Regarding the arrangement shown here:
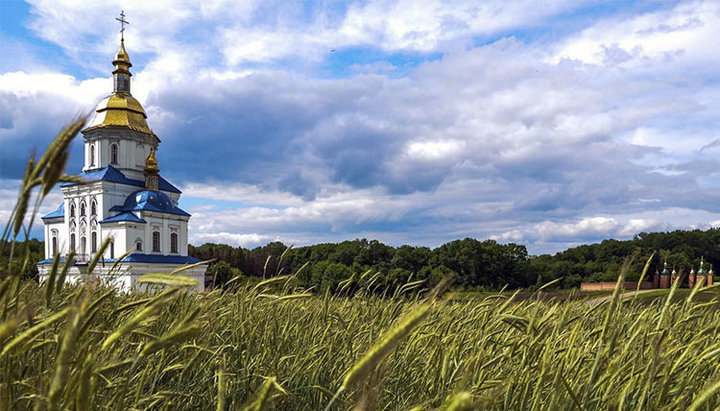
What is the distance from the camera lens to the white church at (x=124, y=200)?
44.1 m

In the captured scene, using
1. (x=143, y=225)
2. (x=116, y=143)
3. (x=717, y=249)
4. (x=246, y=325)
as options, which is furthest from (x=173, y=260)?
(x=717, y=249)

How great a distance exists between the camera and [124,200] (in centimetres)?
4800

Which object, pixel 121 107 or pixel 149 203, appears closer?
pixel 149 203

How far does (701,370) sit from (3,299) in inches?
134

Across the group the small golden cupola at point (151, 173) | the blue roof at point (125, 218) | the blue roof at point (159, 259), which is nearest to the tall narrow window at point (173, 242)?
the blue roof at point (159, 259)

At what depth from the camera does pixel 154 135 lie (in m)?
52.0

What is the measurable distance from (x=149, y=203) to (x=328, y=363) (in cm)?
4661

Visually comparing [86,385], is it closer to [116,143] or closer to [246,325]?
[246,325]

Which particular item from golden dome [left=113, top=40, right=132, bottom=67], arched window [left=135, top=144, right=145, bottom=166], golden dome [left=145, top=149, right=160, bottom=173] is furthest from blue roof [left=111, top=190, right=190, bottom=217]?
golden dome [left=113, top=40, right=132, bottom=67]

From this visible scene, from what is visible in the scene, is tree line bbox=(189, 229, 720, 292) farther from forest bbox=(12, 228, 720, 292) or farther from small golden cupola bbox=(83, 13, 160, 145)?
small golden cupola bbox=(83, 13, 160, 145)

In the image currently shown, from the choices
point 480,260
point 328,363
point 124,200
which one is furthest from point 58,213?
point 328,363

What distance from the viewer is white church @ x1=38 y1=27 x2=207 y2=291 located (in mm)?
44125

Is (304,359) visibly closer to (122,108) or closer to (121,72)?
(122,108)

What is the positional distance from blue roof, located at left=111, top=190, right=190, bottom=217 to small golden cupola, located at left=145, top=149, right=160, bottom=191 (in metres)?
A: 1.13
